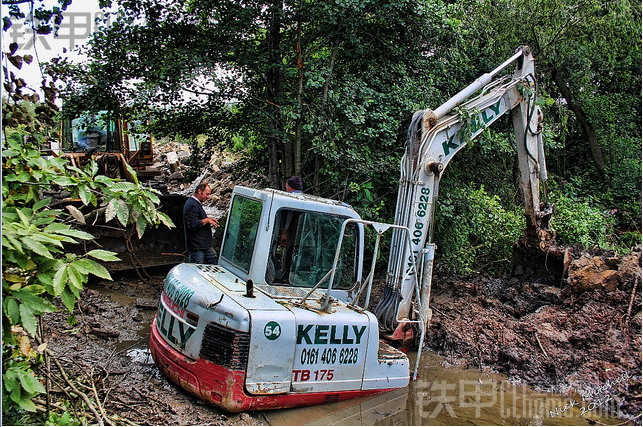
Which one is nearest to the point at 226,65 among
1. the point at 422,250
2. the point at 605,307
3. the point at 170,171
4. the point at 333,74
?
the point at 333,74

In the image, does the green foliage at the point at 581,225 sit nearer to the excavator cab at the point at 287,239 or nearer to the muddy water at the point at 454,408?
the muddy water at the point at 454,408

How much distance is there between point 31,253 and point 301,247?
2737 millimetres

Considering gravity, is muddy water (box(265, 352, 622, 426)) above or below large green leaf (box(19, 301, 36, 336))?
below

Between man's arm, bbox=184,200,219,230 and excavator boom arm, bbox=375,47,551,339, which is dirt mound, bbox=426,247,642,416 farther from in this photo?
man's arm, bbox=184,200,219,230

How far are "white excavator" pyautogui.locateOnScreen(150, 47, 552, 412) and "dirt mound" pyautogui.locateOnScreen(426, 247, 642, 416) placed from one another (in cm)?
112

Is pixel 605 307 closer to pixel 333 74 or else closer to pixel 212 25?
pixel 333 74

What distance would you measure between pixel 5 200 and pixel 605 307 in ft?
23.1

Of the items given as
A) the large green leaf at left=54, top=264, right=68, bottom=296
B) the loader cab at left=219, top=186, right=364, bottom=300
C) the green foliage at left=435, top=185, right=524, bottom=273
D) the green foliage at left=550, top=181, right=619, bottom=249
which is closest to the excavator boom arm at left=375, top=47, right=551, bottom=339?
the loader cab at left=219, top=186, right=364, bottom=300

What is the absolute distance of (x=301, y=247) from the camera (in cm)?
539

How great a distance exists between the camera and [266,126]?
9602mm

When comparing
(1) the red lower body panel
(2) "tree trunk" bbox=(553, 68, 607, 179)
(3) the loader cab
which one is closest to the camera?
(1) the red lower body panel

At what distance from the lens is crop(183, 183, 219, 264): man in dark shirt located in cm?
649

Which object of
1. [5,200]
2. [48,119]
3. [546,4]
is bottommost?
[5,200]

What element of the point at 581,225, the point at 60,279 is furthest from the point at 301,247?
the point at 581,225
